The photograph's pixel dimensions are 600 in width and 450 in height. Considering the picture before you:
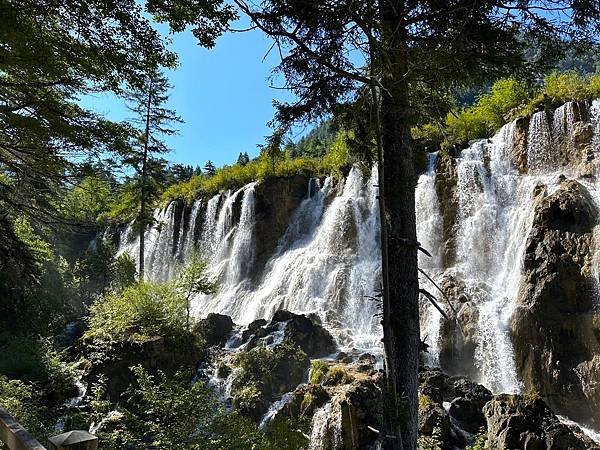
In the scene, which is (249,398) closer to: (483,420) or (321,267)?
(483,420)

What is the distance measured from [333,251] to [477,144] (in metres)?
7.36

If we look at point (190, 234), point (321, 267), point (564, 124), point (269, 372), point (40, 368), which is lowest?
point (40, 368)

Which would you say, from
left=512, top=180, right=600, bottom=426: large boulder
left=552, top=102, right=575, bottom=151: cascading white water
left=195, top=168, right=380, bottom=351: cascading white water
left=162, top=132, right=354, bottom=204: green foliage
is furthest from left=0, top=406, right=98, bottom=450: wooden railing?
left=162, top=132, right=354, bottom=204: green foliage

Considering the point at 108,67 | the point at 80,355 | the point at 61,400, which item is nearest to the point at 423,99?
the point at 108,67

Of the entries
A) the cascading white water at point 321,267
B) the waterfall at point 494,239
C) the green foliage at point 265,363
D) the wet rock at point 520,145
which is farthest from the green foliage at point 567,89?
the green foliage at point 265,363

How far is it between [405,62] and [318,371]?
29.3 ft

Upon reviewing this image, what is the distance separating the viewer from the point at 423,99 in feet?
16.9

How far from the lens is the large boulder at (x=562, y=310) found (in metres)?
11.7

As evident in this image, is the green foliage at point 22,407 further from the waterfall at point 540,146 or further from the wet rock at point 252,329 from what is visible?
the waterfall at point 540,146

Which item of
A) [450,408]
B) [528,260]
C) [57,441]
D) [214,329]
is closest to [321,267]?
[214,329]

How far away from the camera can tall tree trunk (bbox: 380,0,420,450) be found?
4508 millimetres

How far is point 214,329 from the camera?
16.7 m

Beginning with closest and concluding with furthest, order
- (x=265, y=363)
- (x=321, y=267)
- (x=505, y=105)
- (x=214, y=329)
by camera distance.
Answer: (x=265, y=363), (x=214, y=329), (x=321, y=267), (x=505, y=105)

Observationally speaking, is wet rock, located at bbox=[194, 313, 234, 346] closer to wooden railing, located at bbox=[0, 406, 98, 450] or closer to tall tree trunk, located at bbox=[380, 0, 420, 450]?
tall tree trunk, located at bbox=[380, 0, 420, 450]
